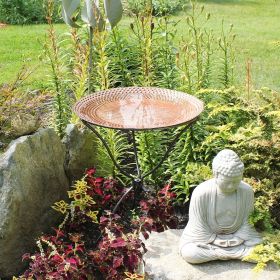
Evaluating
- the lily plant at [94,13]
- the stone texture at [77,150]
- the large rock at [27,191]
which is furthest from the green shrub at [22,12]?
the large rock at [27,191]

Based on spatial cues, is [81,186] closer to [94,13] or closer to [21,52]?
[94,13]

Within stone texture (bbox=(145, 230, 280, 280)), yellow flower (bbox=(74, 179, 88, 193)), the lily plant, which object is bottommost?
stone texture (bbox=(145, 230, 280, 280))

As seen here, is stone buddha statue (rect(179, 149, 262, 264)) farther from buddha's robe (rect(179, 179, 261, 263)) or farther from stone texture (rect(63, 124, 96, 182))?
stone texture (rect(63, 124, 96, 182))

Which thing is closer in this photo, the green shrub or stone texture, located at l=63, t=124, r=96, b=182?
stone texture, located at l=63, t=124, r=96, b=182

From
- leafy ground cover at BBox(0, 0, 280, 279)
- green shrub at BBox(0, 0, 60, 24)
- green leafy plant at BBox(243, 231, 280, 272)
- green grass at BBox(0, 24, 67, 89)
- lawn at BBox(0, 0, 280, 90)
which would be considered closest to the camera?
green leafy plant at BBox(243, 231, 280, 272)

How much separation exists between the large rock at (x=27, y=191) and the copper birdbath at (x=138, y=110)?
47cm

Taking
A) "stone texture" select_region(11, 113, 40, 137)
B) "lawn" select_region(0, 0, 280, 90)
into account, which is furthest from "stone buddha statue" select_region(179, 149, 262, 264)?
"lawn" select_region(0, 0, 280, 90)

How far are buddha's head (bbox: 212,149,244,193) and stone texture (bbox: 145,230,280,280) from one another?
0.58 meters

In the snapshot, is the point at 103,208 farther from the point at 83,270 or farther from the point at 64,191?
the point at 83,270

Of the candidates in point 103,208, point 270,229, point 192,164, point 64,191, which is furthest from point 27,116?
point 270,229

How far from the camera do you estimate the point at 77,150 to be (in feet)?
16.4

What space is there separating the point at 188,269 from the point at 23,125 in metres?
1.91

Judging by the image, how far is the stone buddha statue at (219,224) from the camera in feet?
12.8

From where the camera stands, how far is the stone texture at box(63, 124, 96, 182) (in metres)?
4.95
